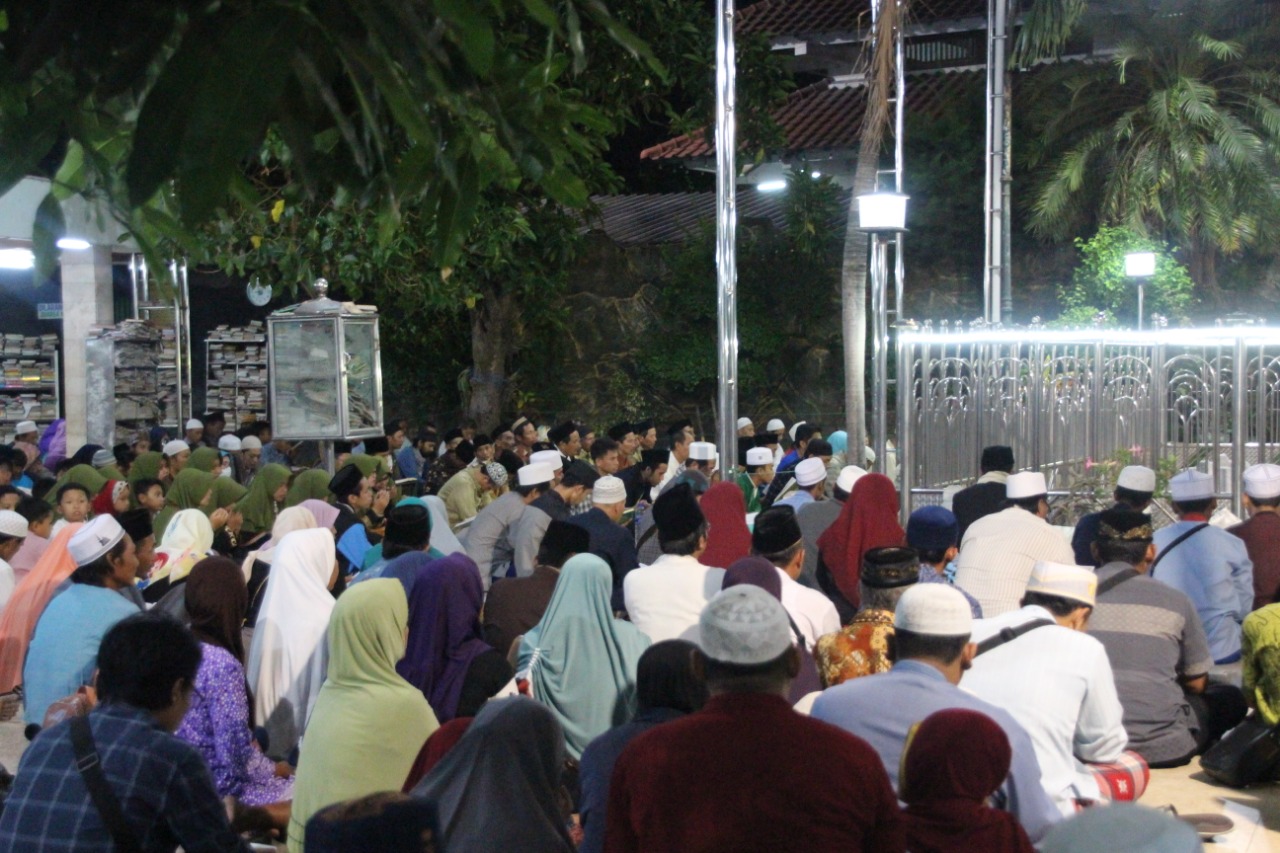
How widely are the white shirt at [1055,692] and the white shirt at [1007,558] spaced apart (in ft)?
6.94

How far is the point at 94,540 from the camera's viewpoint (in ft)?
18.9

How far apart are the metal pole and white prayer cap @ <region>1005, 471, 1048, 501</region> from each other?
284 cm

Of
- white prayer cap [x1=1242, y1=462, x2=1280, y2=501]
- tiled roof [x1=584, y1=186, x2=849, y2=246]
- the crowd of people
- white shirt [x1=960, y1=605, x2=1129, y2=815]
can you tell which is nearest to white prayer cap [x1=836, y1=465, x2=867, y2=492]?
the crowd of people

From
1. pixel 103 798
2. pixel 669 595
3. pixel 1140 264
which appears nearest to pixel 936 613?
pixel 103 798

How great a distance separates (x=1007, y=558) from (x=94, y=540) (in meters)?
4.21

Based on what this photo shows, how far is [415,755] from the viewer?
4902mm

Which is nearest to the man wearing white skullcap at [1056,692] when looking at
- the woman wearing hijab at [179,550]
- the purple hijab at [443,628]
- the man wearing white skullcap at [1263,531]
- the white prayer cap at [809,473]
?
the purple hijab at [443,628]

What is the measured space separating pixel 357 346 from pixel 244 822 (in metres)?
6.76

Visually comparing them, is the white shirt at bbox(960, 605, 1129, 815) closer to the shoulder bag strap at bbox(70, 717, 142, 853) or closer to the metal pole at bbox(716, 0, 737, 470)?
the shoulder bag strap at bbox(70, 717, 142, 853)

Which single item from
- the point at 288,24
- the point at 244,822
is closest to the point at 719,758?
the point at 288,24

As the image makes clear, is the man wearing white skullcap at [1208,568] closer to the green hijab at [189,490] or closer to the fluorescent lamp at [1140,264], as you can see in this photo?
the green hijab at [189,490]

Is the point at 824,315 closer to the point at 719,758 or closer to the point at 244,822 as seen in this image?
the point at 244,822

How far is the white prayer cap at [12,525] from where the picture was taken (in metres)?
8.44

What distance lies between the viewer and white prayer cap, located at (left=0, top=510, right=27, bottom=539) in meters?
8.44
